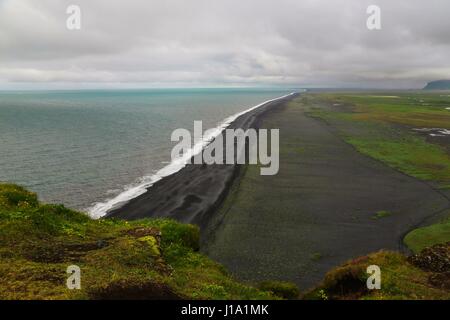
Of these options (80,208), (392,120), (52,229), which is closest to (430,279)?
(52,229)

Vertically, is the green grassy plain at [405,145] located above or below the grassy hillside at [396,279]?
above

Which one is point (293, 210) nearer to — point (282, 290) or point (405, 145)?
point (282, 290)

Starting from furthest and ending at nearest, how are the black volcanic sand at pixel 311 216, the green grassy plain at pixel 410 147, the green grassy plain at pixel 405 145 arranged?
the green grassy plain at pixel 405 145, the green grassy plain at pixel 410 147, the black volcanic sand at pixel 311 216
